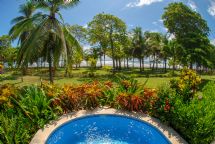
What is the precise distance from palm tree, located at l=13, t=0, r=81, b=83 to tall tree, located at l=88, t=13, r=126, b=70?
1132 inches

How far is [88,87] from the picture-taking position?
16.8 meters

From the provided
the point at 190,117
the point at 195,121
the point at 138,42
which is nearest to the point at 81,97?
the point at 190,117

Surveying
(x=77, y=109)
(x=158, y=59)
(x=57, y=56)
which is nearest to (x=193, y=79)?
(x=77, y=109)

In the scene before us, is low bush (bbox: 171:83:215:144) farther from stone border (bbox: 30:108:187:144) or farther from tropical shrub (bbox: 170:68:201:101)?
tropical shrub (bbox: 170:68:201:101)

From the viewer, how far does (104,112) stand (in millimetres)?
15391

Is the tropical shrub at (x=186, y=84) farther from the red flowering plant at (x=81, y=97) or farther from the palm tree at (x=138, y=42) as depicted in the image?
the palm tree at (x=138, y=42)

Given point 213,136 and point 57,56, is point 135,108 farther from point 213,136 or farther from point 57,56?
point 57,56

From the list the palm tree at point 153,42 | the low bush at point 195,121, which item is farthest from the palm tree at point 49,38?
the palm tree at point 153,42

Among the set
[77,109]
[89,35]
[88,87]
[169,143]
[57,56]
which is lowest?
[169,143]

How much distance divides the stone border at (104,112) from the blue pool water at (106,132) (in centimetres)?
19

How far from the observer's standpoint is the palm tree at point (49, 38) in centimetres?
1994

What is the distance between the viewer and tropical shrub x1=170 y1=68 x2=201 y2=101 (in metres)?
15.5

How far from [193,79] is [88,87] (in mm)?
6283

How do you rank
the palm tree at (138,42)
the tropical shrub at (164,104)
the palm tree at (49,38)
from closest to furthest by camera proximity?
the tropical shrub at (164,104) < the palm tree at (49,38) < the palm tree at (138,42)
